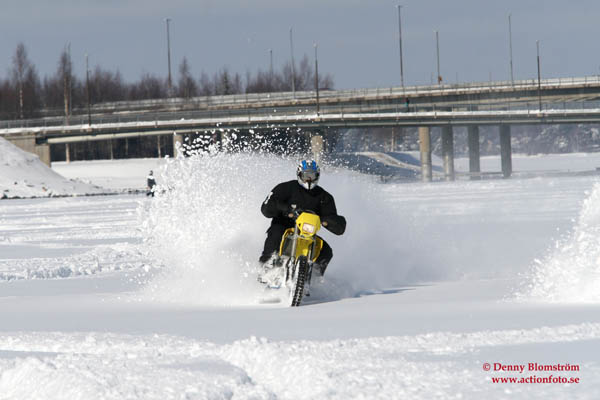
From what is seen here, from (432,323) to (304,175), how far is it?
2856 mm

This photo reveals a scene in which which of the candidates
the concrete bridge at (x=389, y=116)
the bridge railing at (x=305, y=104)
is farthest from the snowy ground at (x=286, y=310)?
the concrete bridge at (x=389, y=116)

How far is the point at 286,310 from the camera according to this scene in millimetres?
9547

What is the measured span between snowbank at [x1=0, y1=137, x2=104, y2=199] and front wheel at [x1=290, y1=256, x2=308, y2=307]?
53.9 metres

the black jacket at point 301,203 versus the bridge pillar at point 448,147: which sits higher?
the bridge pillar at point 448,147

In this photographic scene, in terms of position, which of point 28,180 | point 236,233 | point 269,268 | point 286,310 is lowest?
point 286,310

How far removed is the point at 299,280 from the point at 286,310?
16.7 inches

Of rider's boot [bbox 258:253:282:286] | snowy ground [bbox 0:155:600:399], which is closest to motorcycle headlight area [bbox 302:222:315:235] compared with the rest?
rider's boot [bbox 258:253:282:286]

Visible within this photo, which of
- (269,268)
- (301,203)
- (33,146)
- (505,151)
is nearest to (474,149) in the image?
(505,151)

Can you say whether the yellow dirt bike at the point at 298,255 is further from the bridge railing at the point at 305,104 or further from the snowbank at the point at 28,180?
the bridge railing at the point at 305,104

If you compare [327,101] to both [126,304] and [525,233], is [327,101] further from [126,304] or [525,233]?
[126,304]

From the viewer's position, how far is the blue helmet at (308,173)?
10227 mm

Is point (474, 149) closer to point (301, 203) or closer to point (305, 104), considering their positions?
point (305, 104)

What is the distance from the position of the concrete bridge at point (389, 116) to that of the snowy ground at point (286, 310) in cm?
5610

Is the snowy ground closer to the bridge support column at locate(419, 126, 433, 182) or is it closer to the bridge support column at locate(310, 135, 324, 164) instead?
the bridge support column at locate(419, 126, 433, 182)
